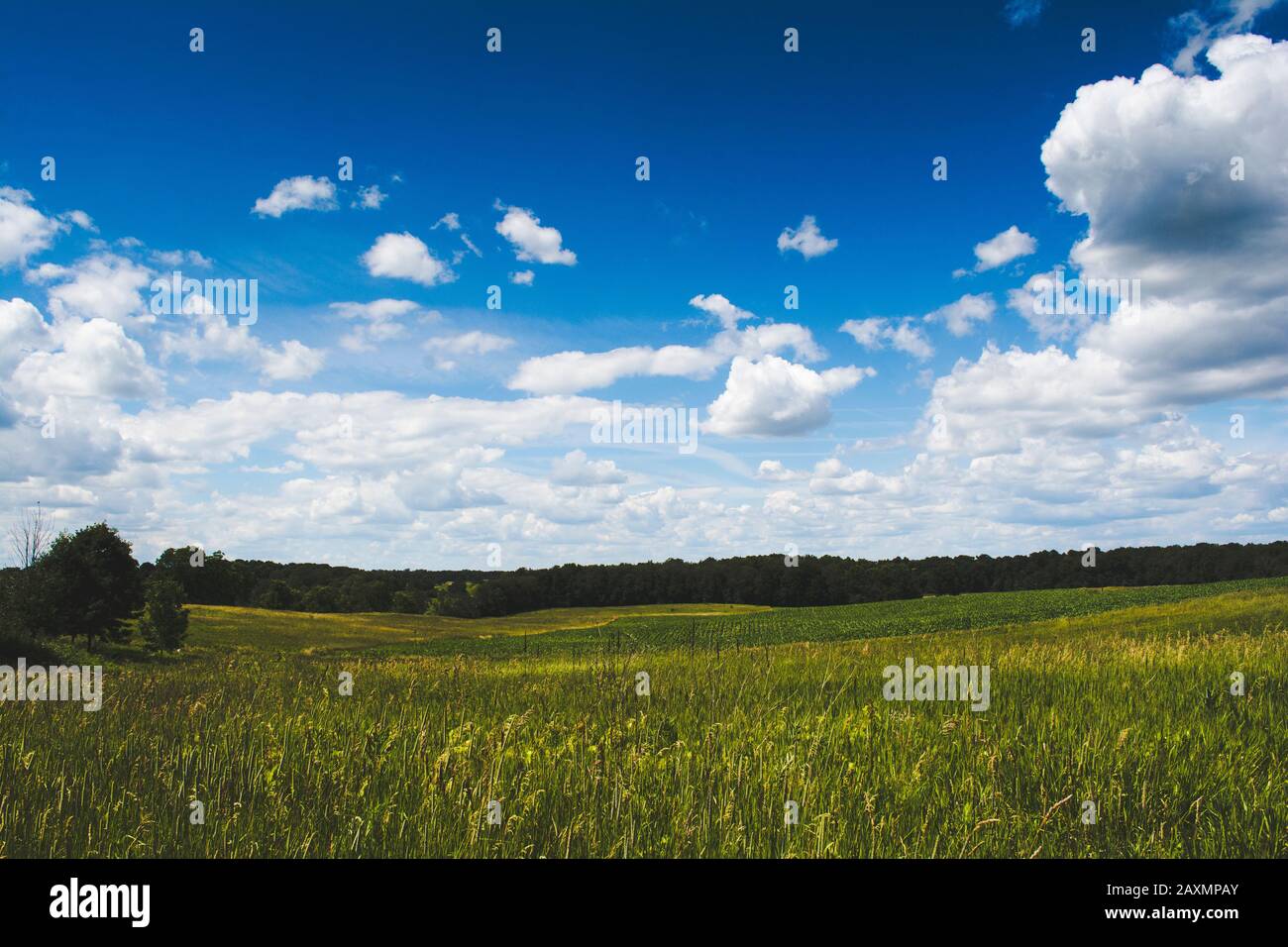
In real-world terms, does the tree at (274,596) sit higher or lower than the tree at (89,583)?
lower

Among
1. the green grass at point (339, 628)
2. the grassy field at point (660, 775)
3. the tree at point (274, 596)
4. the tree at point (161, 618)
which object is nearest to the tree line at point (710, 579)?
the tree at point (274, 596)

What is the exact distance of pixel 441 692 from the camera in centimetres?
997

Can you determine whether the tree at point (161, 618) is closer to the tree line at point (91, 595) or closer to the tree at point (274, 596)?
the tree line at point (91, 595)

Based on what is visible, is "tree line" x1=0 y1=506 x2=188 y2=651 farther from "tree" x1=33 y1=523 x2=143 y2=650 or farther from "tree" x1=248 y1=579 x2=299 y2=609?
"tree" x1=248 y1=579 x2=299 y2=609

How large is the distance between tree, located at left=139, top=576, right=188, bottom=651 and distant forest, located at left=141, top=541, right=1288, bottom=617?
224ft

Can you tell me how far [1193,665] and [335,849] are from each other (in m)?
11.5

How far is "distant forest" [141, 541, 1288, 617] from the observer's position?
364 ft

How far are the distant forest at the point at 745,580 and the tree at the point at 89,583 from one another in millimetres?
69646

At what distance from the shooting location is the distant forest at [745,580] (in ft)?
364

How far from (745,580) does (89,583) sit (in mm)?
91089

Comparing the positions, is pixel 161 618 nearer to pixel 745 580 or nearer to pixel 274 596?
pixel 274 596

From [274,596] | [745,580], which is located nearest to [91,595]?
[274,596]
